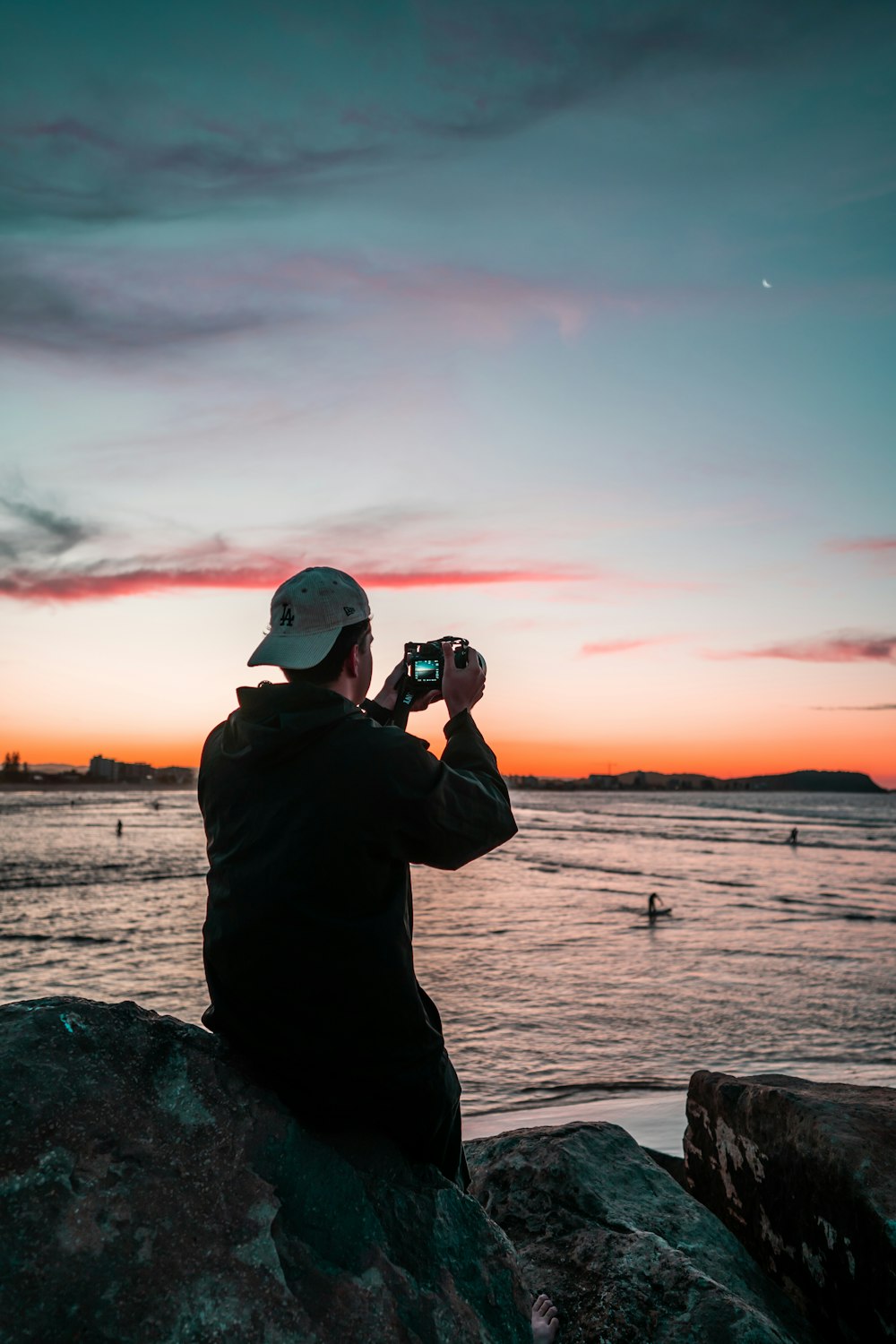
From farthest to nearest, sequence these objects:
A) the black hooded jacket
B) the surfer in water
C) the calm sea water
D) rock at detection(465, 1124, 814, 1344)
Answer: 1. the surfer in water
2. the calm sea water
3. rock at detection(465, 1124, 814, 1344)
4. the black hooded jacket

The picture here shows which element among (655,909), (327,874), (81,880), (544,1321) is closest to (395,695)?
(327,874)

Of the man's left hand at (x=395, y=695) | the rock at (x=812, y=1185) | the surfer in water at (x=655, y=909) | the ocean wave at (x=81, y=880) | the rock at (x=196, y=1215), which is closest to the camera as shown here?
the rock at (x=196, y=1215)

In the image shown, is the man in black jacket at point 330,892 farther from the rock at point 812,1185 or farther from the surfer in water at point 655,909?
the surfer in water at point 655,909

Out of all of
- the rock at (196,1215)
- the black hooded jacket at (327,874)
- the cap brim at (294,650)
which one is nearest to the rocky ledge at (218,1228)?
the rock at (196,1215)

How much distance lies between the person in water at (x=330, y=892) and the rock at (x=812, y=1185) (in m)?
1.94

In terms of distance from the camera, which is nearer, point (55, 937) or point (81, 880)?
point (55, 937)

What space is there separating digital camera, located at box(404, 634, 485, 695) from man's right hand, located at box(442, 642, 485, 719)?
0.02 meters

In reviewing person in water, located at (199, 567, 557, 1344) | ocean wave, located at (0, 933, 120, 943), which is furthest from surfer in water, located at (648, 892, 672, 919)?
person in water, located at (199, 567, 557, 1344)

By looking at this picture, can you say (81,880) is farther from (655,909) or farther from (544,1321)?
(544,1321)

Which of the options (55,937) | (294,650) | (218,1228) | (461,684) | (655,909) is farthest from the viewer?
(655,909)

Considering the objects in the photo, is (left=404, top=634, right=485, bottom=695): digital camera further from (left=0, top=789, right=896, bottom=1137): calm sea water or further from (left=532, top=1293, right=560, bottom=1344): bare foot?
(left=0, top=789, right=896, bottom=1137): calm sea water

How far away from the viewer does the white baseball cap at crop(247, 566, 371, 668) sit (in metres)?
2.71

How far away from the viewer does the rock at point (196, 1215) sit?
2.04 m

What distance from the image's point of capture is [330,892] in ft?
7.94
